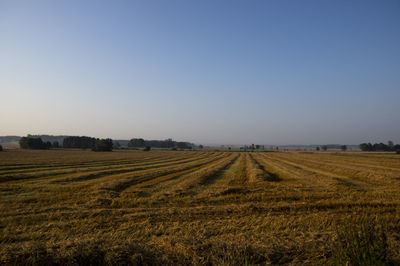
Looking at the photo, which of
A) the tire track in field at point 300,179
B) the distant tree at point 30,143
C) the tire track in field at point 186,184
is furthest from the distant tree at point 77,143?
the tire track in field at point 300,179

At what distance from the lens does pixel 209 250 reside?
18.5ft

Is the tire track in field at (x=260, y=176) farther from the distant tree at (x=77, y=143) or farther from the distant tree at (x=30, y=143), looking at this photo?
the distant tree at (x=77, y=143)

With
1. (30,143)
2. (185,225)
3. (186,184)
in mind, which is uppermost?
(30,143)

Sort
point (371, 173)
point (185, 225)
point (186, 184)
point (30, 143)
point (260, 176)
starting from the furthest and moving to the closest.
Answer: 1. point (30, 143)
2. point (371, 173)
3. point (260, 176)
4. point (186, 184)
5. point (185, 225)

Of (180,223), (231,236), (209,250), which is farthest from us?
(180,223)

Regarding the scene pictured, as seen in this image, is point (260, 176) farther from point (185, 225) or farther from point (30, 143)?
point (30, 143)

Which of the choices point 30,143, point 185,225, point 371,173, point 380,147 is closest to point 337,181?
point 371,173

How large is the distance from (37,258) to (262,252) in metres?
5.92

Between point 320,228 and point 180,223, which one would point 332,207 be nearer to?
point 320,228

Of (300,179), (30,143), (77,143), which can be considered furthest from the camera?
(77,143)

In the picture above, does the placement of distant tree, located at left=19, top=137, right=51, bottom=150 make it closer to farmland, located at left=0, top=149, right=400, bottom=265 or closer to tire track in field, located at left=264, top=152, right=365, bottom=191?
farmland, located at left=0, top=149, right=400, bottom=265

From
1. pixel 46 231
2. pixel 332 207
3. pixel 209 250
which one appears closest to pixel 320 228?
pixel 332 207

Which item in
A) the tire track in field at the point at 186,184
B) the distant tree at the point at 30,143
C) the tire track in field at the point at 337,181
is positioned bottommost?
the tire track in field at the point at 186,184

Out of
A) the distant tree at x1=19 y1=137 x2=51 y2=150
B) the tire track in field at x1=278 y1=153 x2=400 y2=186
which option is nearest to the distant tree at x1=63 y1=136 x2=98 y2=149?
the distant tree at x1=19 y1=137 x2=51 y2=150
